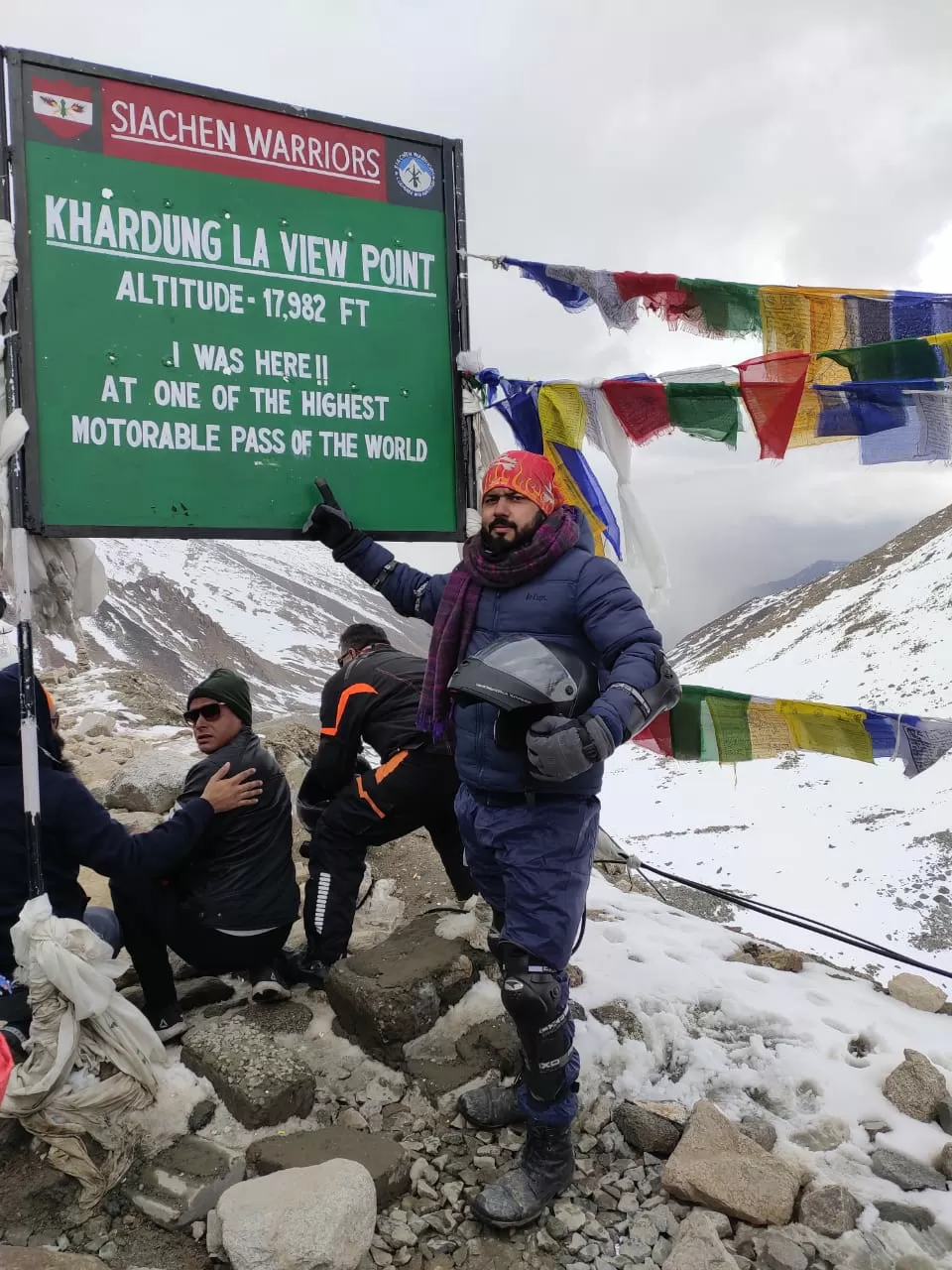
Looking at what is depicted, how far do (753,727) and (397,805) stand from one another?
1.93m

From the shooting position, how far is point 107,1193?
2781 millimetres

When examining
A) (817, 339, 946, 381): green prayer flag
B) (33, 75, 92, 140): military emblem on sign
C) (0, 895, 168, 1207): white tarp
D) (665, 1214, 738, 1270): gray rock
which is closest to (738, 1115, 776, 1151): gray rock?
(665, 1214, 738, 1270): gray rock

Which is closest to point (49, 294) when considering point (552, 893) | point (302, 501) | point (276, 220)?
point (276, 220)

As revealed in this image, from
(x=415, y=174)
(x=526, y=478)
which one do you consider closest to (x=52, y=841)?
(x=526, y=478)

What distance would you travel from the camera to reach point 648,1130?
3178 mm

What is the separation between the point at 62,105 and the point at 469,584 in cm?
250

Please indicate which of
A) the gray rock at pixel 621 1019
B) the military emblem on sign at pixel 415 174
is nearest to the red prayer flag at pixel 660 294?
the military emblem on sign at pixel 415 174

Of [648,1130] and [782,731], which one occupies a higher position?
[782,731]

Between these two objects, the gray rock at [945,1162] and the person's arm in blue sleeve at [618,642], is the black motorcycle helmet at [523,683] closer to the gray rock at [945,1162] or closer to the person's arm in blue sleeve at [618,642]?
the person's arm in blue sleeve at [618,642]

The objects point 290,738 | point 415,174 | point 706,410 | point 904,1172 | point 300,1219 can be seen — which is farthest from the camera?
point 290,738

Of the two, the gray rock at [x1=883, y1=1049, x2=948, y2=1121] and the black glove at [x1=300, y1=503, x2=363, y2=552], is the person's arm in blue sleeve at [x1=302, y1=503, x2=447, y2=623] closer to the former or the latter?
the black glove at [x1=300, y1=503, x2=363, y2=552]

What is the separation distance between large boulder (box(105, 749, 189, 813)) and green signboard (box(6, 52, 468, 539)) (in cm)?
367

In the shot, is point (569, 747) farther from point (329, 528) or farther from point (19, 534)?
point (19, 534)

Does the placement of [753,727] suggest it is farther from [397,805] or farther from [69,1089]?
[69,1089]
